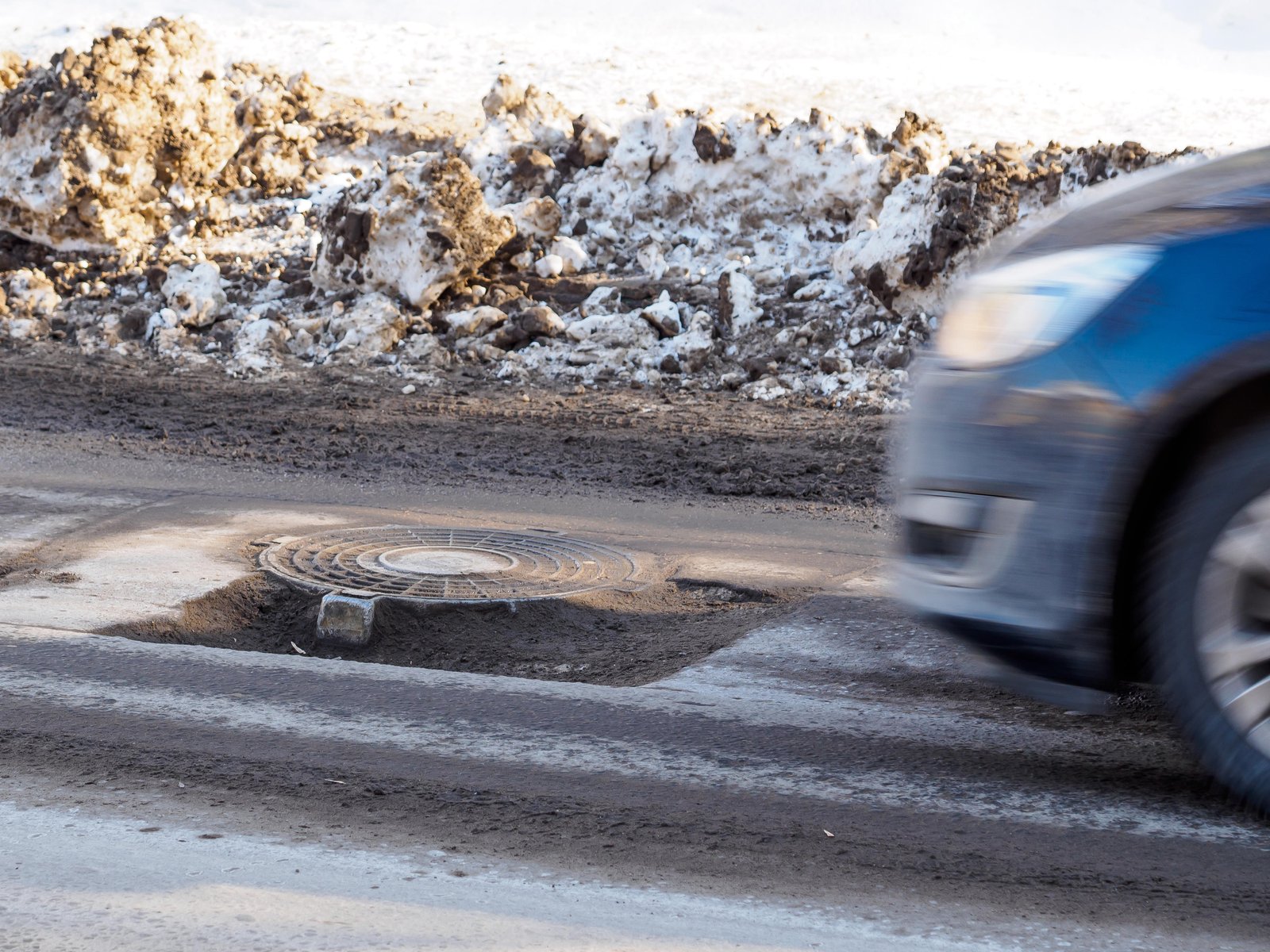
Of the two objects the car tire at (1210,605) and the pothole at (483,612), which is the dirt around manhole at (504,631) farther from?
the car tire at (1210,605)

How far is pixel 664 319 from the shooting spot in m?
12.6

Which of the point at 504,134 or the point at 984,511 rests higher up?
the point at 504,134

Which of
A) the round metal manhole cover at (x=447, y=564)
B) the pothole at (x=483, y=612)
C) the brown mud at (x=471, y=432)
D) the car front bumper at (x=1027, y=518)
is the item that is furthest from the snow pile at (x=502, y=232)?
the car front bumper at (x=1027, y=518)

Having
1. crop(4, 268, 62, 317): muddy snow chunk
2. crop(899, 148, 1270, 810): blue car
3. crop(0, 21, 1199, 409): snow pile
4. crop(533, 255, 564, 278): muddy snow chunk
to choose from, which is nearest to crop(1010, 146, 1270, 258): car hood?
crop(899, 148, 1270, 810): blue car

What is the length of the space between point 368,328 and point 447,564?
7368 mm

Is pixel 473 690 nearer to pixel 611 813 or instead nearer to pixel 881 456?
pixel 611 813

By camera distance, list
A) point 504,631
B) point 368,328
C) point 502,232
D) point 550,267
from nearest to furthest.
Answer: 1. point 504,631
2. point 368,328
3. point 502,232
4. point 550,267

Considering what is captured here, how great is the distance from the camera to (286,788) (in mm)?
3367

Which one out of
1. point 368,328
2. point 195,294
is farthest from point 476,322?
point 195,294

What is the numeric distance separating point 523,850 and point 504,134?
45.9ft

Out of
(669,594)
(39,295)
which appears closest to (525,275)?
(39,295)

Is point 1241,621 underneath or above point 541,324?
underneath

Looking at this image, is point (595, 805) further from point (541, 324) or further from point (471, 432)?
point (541, 324)

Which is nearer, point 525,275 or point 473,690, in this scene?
point 473,690
